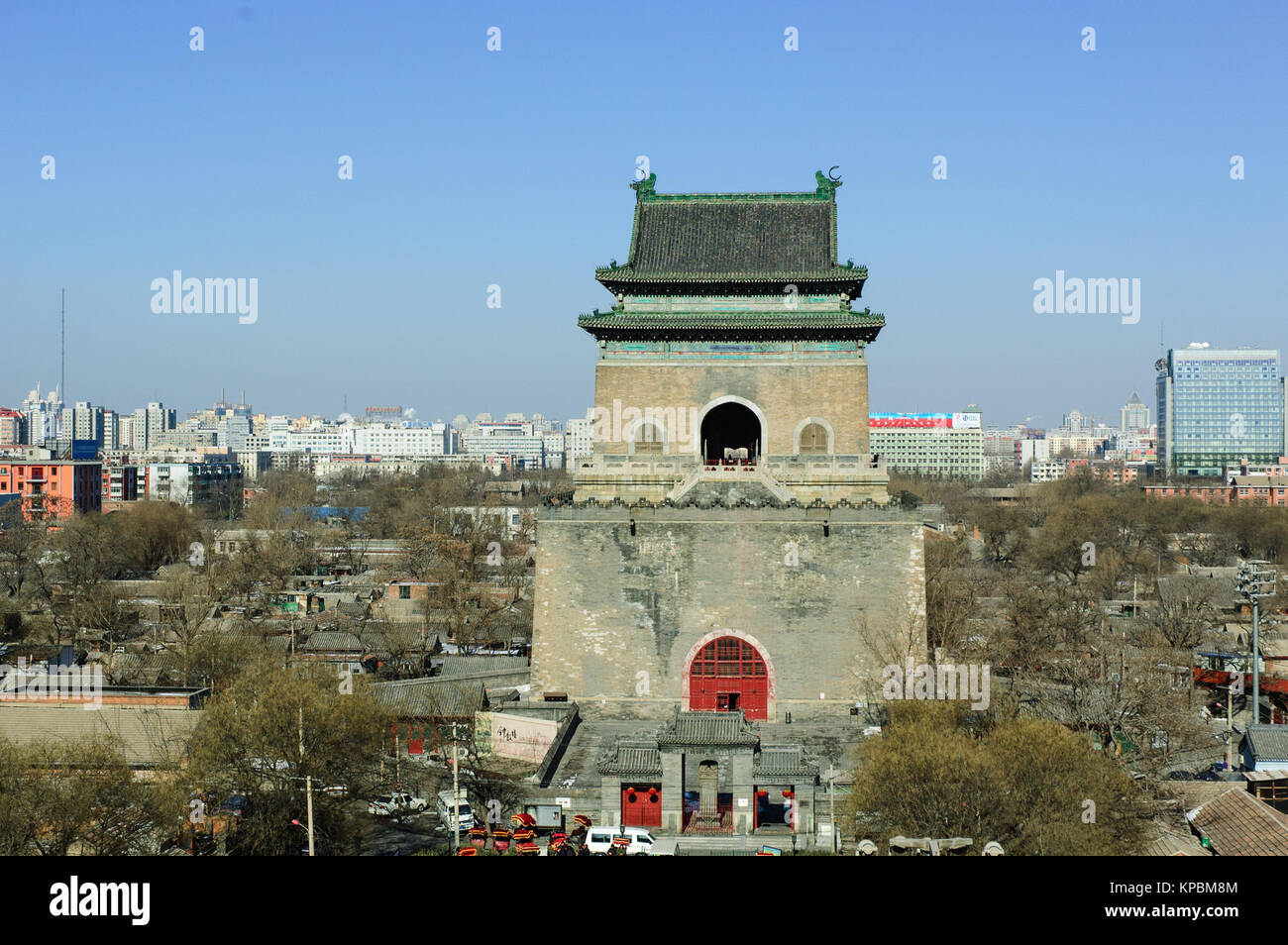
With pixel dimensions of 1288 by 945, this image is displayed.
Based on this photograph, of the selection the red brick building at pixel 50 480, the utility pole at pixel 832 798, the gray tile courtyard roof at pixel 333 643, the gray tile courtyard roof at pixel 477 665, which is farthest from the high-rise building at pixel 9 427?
the utility pole at pixel 832 798

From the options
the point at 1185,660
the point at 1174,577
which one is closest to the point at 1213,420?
the point at 1174,577

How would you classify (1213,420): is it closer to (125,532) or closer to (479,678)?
(125,532)

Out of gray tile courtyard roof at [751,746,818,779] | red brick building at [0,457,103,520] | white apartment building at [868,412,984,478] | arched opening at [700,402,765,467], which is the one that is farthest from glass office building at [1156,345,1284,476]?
gray tile courtyard roof at [751,746,818,779]

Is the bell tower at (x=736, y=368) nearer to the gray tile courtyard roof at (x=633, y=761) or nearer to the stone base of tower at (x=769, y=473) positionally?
the stone base of tower at (x=769, y=473)

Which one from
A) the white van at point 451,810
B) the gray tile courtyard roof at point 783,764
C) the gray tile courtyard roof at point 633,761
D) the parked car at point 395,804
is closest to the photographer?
the gray tile courtyard roof at point 633,761

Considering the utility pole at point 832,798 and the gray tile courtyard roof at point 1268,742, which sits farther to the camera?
the gray tile courtyard roof at point 1268,742

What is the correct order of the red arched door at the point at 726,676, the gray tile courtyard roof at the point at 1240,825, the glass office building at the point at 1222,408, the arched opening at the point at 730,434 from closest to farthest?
the gray tile courtyard roof at the point at 1240,825 < the red arched door at the point at 726,676 < the arched opening at the point at 730,434 < the glass office building at the point at 1222,408

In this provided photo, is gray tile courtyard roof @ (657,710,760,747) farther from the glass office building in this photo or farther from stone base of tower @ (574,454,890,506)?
the glass office building

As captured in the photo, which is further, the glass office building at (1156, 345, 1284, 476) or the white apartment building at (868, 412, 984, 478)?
the white apartment building at (868, 412, 984, 478)
